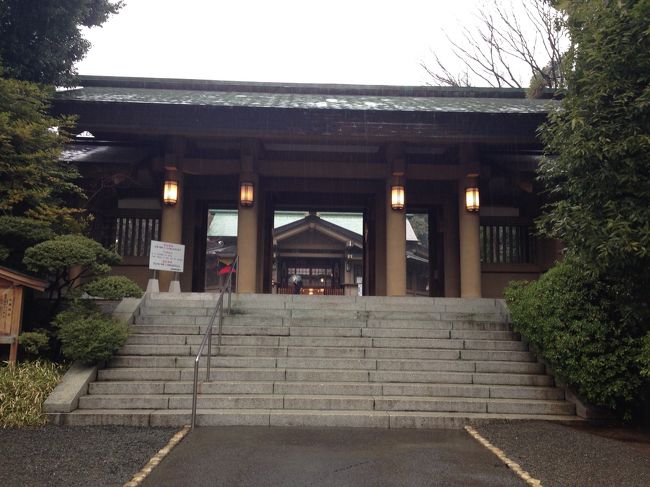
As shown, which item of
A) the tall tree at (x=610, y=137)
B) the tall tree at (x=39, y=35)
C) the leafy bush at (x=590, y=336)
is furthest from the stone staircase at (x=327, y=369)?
the tall tree at (x=39, y=35)

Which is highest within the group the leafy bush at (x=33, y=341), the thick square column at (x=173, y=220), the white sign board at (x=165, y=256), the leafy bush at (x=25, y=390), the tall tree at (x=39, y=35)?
the tall tree at (x=39, y=35)

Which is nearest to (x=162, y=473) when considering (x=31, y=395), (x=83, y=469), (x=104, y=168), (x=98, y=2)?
(x=83, y=469)

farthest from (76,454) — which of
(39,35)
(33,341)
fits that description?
(39,35)

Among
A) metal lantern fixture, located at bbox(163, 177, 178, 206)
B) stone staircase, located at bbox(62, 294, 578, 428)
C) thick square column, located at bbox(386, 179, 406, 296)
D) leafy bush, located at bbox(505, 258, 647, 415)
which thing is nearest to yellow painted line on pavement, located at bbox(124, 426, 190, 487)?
stone staircase, located at bbox(62, 294, 578, 428)

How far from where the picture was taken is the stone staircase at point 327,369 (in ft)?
18.6

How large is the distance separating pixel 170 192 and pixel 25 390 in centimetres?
543

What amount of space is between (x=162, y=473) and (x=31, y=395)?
263cm

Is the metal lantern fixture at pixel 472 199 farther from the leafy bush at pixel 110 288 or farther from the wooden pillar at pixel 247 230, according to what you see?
the leafy bush at pixel 110 288

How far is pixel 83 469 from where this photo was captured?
4.12m

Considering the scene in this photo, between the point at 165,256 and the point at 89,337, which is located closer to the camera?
the point at 89,337

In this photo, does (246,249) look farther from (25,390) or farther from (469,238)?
(25,390)

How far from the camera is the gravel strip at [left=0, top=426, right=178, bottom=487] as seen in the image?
3928 mm

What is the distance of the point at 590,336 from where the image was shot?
5.72 metres

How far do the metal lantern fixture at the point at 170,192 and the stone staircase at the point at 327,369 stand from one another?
8.03 feet
